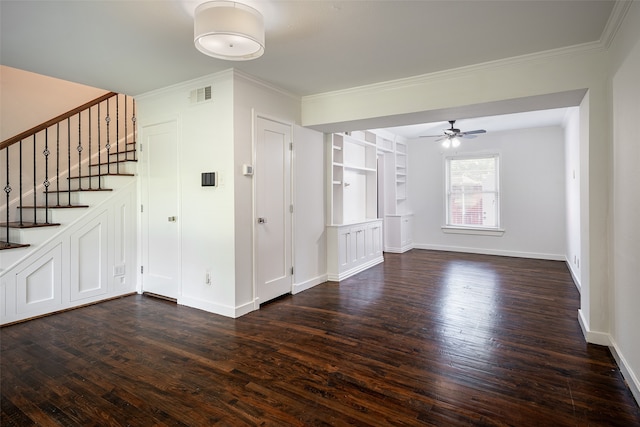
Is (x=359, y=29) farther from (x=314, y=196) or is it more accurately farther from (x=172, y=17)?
(x=314, y=196)

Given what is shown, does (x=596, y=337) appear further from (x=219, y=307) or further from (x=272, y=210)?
(x=219, y=307)

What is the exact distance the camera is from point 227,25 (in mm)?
2186

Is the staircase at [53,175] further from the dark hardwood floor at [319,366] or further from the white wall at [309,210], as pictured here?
the white wall at [309,210]

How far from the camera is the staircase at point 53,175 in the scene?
3588 millimetres

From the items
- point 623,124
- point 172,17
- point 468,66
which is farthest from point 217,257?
point 623,124

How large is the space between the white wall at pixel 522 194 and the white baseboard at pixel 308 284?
4.07 meters

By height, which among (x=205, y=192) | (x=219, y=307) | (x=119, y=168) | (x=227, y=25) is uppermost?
(x=227, y=25)

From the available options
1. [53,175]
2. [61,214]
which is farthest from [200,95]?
[53,175]

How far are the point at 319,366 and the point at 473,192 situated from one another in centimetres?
645

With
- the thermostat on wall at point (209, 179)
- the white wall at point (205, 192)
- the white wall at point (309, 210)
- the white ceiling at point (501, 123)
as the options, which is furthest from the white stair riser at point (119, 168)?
the white ceiling at point (501, 123)

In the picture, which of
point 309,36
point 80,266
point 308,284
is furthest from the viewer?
point 308,284

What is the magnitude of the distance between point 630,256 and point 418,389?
169 cm

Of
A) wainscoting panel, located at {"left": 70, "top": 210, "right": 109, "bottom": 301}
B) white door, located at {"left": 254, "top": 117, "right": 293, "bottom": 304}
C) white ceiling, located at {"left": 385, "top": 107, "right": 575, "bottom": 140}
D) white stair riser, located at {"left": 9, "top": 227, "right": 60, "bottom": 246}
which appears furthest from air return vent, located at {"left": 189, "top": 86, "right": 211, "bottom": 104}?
white ceiling, located at {"left": 385, "top": 107, "right": 575, "bottom": 140}

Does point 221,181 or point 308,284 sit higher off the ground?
point 221,181
